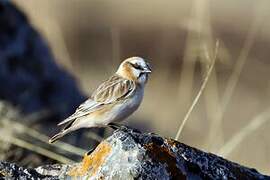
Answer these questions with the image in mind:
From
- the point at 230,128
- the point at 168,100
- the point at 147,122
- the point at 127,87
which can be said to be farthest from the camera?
the point at 168,100

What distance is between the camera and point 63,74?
1144 centimetres

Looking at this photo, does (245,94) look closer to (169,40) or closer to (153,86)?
(153,86)

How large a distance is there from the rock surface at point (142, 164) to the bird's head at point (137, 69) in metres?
2.25

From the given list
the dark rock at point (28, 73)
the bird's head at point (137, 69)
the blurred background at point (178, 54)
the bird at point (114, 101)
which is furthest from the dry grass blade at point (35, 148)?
the dark rock at point (28, 73)

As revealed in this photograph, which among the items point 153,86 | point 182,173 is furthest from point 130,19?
point 182,173

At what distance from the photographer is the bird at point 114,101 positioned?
7.28 metres

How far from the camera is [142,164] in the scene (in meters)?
5.02

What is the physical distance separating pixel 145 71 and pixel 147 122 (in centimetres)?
502

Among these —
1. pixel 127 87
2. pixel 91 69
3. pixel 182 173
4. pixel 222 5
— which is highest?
pixel 182 173

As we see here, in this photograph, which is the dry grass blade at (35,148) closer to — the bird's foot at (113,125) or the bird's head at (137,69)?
the bird's foot at (113,125)

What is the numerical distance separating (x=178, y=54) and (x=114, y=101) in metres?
22.3

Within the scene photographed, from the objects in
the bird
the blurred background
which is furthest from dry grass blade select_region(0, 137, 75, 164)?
the blurred background

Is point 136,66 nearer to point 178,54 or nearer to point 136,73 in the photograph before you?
point 136,73

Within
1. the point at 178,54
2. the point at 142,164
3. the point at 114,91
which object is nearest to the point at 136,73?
the point at 114,91
